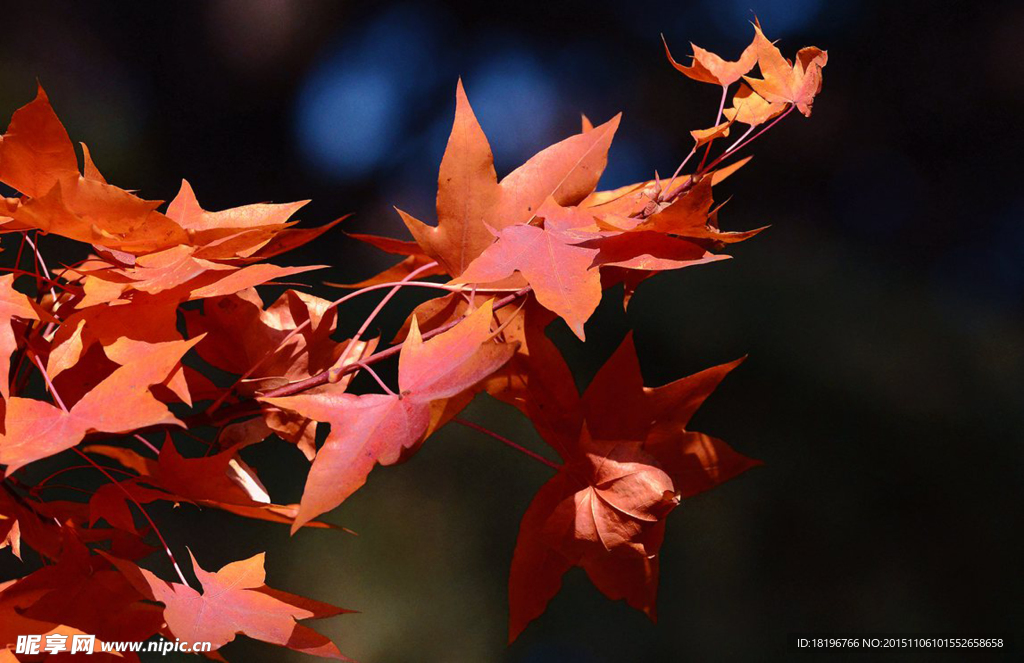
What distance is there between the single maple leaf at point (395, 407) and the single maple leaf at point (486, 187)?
58mm

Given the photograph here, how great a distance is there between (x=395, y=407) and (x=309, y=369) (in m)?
0.06

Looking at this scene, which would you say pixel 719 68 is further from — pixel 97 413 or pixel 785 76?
pixel 97 413

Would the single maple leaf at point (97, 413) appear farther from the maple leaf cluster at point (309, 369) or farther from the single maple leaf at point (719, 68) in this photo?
the single maple leaf at point (719, 68)

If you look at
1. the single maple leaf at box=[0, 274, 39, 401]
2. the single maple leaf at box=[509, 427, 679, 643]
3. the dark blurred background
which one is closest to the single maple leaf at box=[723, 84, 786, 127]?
the single maple leaf at box=[509, 427, 679, 643]

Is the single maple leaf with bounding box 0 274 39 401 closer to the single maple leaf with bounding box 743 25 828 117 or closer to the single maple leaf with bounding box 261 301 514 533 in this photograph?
the single maple leaf with bounding box 261 301 514 533

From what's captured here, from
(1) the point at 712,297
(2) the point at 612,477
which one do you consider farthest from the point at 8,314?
(1) the point at 712,297

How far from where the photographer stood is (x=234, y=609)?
22cm

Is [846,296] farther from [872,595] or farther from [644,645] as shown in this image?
[644,645]

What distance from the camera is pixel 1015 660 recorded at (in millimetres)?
1007

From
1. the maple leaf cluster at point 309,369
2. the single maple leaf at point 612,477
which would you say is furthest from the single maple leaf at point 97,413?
the single maple leaf at point 612,477

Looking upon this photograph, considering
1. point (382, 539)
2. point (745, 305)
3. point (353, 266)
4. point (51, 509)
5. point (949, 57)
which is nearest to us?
point (51, 509)

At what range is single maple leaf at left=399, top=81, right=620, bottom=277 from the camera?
25cm

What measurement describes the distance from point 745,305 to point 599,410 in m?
0.91

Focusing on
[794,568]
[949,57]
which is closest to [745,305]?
[794,568]
